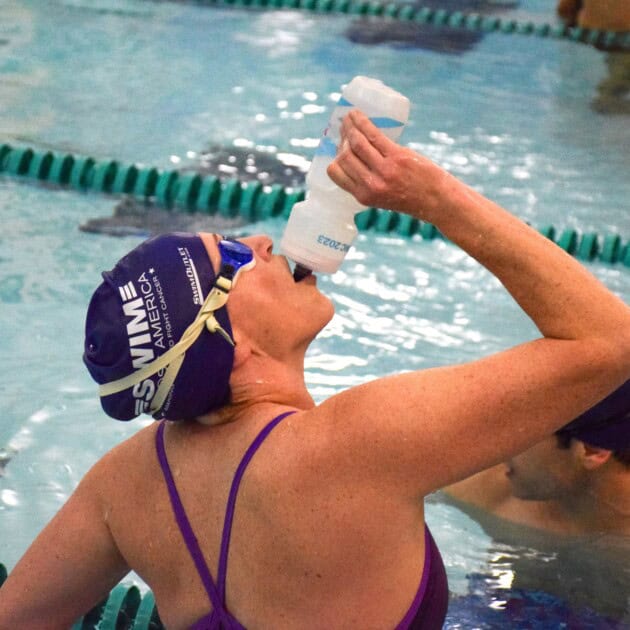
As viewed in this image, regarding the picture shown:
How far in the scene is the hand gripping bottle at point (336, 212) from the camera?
6.79 ft

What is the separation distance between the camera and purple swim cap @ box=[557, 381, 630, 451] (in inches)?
98.0

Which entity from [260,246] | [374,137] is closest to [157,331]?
[260,246]

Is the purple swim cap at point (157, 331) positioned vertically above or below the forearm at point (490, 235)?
below

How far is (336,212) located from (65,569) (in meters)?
0.89

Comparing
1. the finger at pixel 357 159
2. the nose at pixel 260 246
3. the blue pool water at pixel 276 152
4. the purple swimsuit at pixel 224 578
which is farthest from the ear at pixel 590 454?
the finger at pixel 357 159

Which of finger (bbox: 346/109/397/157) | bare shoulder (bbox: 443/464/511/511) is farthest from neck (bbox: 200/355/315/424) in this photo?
bare shoulder (bbox: 443/464/511/511)

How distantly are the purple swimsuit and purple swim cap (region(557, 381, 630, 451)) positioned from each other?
755 millimetres

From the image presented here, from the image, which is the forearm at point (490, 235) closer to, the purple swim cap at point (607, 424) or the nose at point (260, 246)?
the nose at point (260, 246)

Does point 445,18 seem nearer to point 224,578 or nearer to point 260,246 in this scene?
point 260,246

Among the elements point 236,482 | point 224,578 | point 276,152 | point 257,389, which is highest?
point 257,389

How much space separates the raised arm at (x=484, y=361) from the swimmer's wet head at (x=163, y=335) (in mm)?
256

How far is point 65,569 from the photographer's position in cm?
211

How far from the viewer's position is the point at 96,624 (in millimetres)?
2711

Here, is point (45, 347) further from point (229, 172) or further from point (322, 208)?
point (322, 208)
